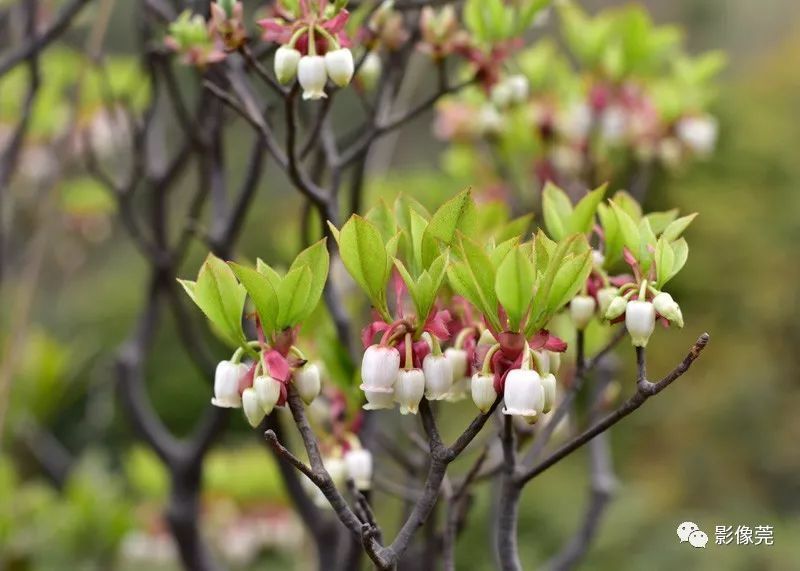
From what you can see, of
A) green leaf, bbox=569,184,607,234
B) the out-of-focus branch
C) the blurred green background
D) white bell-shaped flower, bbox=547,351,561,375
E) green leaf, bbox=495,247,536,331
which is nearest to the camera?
green leaf, bbox=495,247,536,331

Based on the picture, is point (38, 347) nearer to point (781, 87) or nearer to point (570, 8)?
point (570, 8)

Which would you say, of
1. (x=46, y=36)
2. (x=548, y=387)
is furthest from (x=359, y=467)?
(x=46, y=36)

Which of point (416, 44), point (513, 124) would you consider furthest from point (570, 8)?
point (416, 44)

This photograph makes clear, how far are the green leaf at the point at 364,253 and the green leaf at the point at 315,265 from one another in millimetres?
29

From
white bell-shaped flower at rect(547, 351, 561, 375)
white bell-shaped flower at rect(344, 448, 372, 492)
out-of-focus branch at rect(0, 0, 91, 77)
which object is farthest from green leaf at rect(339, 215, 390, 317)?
out-of-focus branch at rect(0, 0, 91, 77)

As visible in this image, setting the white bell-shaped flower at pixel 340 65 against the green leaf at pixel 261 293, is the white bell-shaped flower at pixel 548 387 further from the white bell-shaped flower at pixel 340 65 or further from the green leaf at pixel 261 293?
the white bell-shaped flower at pixel 340 65

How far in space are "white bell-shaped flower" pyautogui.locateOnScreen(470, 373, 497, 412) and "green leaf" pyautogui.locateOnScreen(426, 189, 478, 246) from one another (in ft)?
0.32

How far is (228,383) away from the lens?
653 millimetres

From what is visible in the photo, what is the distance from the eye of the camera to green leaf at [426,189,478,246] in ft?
2.14

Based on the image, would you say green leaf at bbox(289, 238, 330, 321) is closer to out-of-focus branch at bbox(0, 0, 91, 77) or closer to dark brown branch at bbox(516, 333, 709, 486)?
dark brown branch at bbox(516, 333, 709, 486)

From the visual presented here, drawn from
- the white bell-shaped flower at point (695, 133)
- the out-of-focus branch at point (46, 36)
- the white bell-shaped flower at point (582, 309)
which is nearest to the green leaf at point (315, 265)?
the white bell-shaped flower at point (582, 309)

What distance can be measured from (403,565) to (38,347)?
1038mm

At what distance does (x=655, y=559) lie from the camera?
2.14 meters

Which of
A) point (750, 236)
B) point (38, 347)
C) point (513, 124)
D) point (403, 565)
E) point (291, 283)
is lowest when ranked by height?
point (750, 236)
